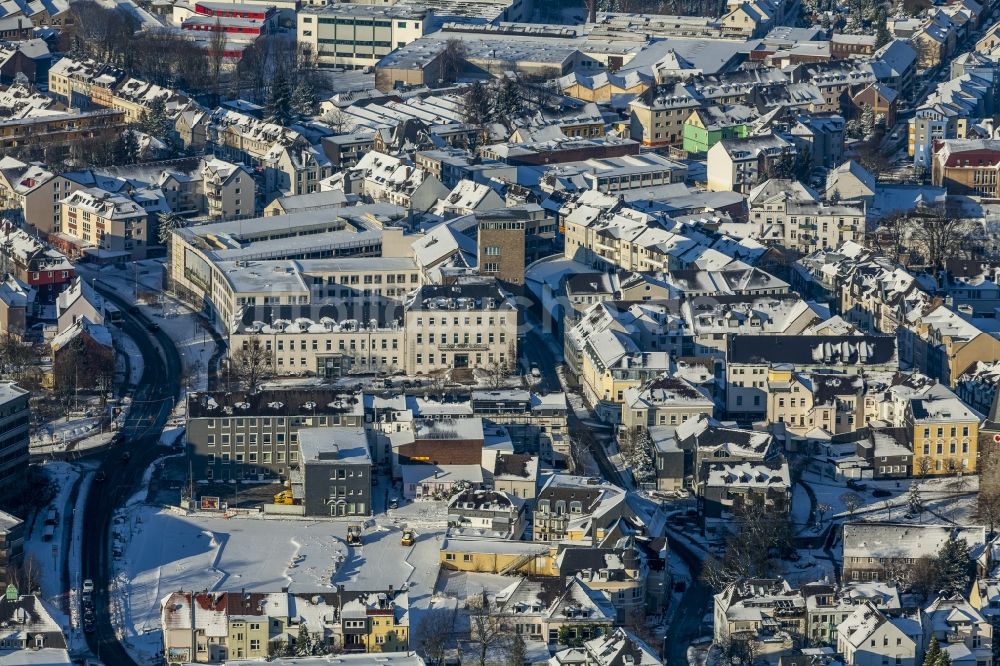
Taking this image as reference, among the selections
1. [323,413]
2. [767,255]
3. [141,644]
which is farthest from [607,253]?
[141,644]

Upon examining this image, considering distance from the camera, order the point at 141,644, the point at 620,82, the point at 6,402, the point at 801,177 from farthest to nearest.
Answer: the point at 620,82 < the point at 801,177 < the point at 6,402 < the point at 141,644

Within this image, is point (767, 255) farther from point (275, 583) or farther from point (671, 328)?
point (275, 583)

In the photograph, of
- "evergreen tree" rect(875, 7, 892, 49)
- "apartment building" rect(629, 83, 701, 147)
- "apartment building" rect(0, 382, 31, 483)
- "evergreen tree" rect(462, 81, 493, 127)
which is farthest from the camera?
"evergreen tree" rect(875, 7, 892, 49)

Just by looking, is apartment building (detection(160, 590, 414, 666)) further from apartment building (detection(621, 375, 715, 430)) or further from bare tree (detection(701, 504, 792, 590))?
apartment building (detection(621, 375, 715, 430))

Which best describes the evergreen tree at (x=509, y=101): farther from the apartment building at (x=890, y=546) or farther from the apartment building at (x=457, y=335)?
the apartment building at (x=890, y=546)

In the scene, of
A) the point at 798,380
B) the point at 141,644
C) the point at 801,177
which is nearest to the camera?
the point at 141,644

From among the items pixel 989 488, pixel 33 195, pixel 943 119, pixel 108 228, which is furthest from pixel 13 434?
pixel 943 119

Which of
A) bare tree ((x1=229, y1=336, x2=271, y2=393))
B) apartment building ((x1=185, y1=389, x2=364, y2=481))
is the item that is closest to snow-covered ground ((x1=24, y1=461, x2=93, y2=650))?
apartment building ((x1=185, y1=389, x2=364, y2=481))
